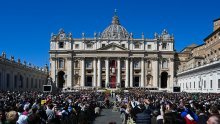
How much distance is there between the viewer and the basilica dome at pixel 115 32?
118944 mm

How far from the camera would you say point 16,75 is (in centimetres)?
6303

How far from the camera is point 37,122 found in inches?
436

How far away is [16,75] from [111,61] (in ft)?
159

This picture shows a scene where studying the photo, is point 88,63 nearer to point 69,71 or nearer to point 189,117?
point 69,71

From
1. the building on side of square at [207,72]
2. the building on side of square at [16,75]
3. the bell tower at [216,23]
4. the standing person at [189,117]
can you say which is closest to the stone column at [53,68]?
the building on side of square at [16,75]

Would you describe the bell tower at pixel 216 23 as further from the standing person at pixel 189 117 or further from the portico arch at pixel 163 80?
the standing person at pixel 189 117

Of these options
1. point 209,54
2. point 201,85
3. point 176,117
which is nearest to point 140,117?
point 176,117

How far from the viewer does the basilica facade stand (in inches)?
4259

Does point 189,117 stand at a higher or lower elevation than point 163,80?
lower

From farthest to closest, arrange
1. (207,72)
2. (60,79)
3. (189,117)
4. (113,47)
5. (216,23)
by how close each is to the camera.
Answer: (60,79) → (113,47) → (216,23) → (207,72) → (189,117)

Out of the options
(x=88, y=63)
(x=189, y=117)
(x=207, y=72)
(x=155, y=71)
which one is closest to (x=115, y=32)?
(x=88, y=63)

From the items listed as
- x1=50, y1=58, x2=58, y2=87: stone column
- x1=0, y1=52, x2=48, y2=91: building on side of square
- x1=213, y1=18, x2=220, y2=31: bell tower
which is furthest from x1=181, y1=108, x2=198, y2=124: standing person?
x1=50, y1=58, x2=58, y2=87: stone column

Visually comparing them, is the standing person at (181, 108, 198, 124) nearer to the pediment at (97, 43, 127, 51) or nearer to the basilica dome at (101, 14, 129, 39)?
the pediment at (97, 43, 127, 51)

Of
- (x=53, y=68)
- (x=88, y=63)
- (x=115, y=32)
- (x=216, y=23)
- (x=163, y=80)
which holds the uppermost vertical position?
(x=115, y=32)
